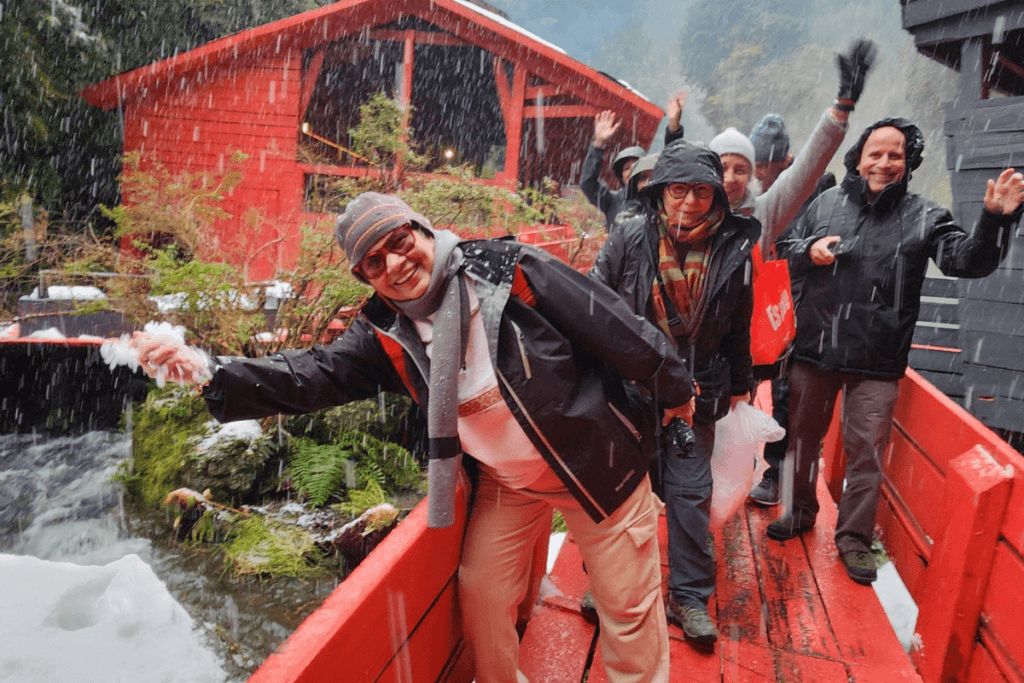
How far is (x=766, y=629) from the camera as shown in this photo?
8.59ft

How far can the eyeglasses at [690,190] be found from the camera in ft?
7.70

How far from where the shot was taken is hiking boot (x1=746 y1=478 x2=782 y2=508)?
3.64 m

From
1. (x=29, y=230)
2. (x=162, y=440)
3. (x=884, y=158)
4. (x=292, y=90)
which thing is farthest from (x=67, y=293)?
(x=884, y=158)

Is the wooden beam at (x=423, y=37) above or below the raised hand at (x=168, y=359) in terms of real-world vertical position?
above

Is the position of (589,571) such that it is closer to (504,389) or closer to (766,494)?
(504,389)

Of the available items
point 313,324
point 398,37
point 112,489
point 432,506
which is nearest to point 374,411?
point 313,324

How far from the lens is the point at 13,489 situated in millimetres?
5258

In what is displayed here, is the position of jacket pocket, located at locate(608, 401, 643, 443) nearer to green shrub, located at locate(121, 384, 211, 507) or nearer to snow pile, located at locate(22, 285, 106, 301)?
green shrub, located at locate(121, 384, 211, 507)

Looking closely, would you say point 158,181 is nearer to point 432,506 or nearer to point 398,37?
point 398,37

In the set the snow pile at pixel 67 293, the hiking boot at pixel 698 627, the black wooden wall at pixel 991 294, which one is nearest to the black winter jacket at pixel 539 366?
the hiking boot at pixel 698 627

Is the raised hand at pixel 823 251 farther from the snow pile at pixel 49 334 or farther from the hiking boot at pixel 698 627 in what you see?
the snow pile at pixel 49 334

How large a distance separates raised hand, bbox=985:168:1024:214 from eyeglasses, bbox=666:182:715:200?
111 centimetres

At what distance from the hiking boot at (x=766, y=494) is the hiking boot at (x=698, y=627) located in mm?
1393

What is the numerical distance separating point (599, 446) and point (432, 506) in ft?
1.71
